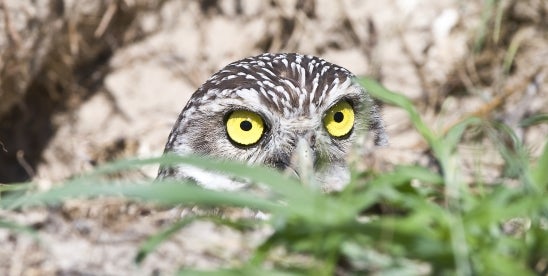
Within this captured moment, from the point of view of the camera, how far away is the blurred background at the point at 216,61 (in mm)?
5008

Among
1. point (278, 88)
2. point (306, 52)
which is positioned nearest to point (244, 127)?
point (278, 88)

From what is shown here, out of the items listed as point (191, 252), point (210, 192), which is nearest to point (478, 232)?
point (210, 192)

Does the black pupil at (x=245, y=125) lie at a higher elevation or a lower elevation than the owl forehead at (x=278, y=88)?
lower

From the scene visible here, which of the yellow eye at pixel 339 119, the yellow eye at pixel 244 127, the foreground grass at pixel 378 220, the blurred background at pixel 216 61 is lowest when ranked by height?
the foreground grass at pixel 378 220

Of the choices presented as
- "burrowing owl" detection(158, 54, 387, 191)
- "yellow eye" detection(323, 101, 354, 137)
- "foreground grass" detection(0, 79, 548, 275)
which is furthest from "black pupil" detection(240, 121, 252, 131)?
"foreground grass" detection(0, 79, 548, 275)

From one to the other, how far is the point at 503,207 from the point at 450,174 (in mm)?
90

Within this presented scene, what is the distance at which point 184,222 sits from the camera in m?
1.31

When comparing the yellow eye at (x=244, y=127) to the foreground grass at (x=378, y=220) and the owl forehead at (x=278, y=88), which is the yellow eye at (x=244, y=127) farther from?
the foreground grass at (x=378, y=220)

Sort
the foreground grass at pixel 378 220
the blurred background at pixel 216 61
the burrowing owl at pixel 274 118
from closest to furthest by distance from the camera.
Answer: the foreground grass at pixel 378 220
the burrowing owl at pixel 274 118
the blurred background at pixel 216 61

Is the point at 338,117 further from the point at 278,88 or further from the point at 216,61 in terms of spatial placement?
the point at 216,61

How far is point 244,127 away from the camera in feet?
10.3

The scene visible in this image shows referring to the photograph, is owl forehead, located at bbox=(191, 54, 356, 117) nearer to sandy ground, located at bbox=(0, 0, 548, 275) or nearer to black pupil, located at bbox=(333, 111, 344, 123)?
black pupil, located at bbox=(333, 111, 344, 123)

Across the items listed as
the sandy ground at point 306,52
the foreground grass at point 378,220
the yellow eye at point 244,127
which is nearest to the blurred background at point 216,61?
the sandy ground at point 306,52

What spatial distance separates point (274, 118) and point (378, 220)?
1806 millimetres
